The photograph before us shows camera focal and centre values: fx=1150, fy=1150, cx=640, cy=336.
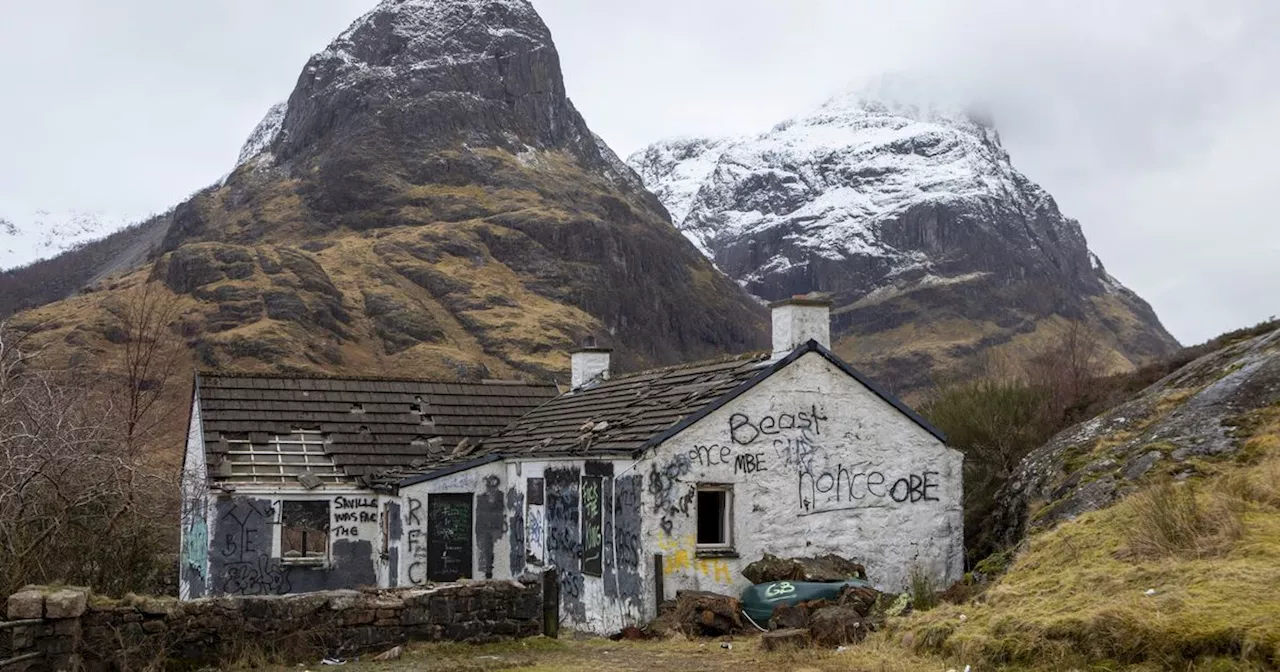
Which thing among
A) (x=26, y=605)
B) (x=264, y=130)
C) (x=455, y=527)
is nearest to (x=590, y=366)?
(x=455, y=527)

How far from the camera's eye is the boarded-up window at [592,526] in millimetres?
17578

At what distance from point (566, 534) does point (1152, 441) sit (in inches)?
352

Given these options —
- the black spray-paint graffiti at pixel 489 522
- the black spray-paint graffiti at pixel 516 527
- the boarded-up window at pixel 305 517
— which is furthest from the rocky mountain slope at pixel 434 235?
the black spray-paint graffiti at pixel 516 527

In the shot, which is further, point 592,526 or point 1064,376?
point 1064,376

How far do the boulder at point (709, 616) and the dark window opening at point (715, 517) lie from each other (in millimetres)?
1581

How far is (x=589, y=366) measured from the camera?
83.4ft

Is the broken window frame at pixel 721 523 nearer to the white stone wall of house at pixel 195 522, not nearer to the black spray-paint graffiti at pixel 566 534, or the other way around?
the black spray-paint graffiti at pixel 566 534

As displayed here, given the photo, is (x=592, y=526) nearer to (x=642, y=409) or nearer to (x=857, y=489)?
(x=642, y=409)

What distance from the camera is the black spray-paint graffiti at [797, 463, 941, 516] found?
57.7ft

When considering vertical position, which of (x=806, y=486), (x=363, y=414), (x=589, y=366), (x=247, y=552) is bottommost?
(x=247, y=552)

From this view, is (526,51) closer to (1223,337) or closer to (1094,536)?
(1223,337)

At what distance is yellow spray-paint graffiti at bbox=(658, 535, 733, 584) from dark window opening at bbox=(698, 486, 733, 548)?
25 cm

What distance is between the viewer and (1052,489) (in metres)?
17.4

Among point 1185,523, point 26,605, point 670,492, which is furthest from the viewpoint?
point 670,492
